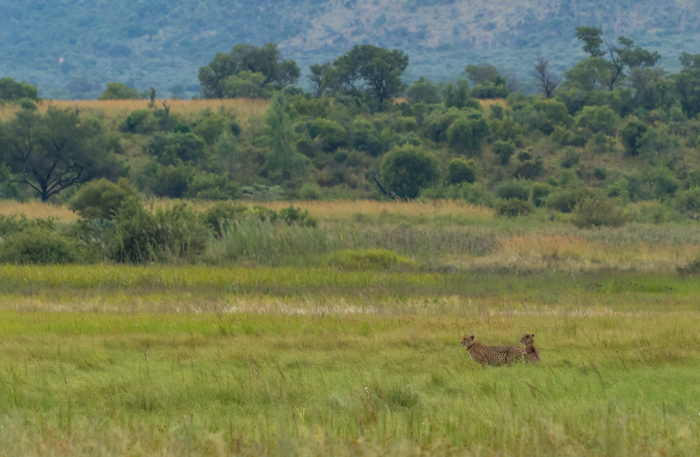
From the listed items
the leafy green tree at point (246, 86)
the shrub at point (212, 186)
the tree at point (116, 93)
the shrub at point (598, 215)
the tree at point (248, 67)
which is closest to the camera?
the shrub at point (598, 215)

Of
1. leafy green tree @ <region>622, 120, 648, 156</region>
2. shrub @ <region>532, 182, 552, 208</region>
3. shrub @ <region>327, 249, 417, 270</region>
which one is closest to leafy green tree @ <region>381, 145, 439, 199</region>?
shrub @ <region>532, 182, 552, 208</region>

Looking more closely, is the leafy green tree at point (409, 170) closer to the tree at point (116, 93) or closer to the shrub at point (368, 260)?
the shrub at point (368, 260)

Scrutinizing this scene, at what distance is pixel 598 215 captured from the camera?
31.5 metres

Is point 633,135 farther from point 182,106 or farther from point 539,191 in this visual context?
point 182,106

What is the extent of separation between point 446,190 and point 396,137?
404 inches

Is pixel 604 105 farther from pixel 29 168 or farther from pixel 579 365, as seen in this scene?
pixel 579 365

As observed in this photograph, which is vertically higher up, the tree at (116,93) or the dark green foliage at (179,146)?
the tree at (116,93)

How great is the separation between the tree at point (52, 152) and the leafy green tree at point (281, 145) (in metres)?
9.57

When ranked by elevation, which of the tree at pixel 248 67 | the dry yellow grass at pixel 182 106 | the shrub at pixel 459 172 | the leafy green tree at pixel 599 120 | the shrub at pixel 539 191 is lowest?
the shrub at pixel 539 191

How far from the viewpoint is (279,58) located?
78688mm

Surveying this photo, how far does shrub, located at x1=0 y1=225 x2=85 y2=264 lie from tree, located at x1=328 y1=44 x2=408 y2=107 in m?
46.7

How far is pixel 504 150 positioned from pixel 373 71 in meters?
16.3

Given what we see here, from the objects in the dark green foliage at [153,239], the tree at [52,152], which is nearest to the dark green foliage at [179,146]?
the tree at [52,152]

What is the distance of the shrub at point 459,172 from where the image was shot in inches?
1941
